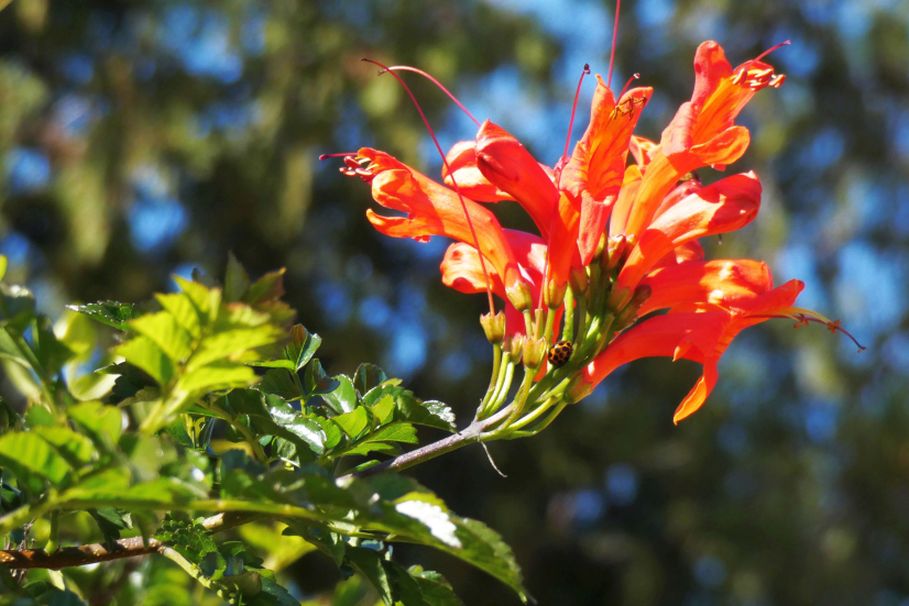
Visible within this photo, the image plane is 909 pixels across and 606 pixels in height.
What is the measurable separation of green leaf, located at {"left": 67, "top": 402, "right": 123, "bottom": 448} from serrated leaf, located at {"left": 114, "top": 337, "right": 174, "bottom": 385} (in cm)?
3

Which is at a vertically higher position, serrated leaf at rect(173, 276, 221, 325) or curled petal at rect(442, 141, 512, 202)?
serrated leaf at rect(173, 276, 221, 325)

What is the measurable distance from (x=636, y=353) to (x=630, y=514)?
5.01 m

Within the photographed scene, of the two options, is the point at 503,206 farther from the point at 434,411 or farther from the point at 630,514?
the point at 434,411

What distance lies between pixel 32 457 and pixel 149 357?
73 millimetres

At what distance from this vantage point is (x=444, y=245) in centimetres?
461

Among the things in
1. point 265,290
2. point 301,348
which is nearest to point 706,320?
point 301,348

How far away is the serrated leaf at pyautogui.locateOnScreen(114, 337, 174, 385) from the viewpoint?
0.54 metres

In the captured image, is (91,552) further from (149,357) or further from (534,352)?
(534,352)

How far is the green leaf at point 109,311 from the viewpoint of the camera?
2.33 feet

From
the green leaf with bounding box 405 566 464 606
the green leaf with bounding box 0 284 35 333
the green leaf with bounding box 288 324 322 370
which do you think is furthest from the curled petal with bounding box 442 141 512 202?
the green leaf with bounding box 0 284 35 333

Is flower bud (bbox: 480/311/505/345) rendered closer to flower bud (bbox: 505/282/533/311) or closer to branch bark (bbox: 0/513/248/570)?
flower bud (bbox: 505/282/533/311)

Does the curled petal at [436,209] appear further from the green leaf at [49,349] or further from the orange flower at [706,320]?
the green leaf at [49,349]

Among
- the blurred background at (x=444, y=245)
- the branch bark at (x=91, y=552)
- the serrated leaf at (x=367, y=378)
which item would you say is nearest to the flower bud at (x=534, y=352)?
the serrated leaf at (x=367, y=378)

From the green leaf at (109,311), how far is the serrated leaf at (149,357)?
6.7 inches
